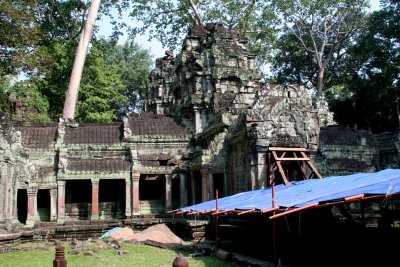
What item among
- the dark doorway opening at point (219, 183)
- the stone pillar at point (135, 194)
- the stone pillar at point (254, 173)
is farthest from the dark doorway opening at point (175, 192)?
the stone pillar at point (254, 173)

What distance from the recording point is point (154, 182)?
24.8 metres

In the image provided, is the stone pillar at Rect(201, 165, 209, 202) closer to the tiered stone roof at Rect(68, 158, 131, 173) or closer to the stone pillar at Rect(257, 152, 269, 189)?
the tiered stone roof at Rect(68, 158, 131, 173)

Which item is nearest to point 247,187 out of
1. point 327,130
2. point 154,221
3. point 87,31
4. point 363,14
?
point 154,221

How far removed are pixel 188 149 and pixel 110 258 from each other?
11667 millimetres

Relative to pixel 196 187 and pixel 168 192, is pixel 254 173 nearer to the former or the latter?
pixel 196 187

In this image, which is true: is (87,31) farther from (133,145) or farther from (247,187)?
(247,187)

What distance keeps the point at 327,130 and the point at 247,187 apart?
1153cm

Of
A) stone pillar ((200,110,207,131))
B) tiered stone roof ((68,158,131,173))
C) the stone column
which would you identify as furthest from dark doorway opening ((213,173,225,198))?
the stone column

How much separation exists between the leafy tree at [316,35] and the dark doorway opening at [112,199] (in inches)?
847

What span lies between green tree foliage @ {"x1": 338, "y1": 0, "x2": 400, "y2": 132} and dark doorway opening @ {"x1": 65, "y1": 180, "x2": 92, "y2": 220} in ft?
74.1

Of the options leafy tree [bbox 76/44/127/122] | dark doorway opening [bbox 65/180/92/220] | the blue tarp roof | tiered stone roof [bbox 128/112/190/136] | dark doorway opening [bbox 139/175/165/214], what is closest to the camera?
the blue tarp roof

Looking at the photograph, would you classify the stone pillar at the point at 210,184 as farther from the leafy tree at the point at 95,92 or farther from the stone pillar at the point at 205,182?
the leafy tree at the point at 95,92

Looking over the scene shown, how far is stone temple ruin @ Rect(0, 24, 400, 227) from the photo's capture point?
17391mm

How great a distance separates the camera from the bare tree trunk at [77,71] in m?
28.1
